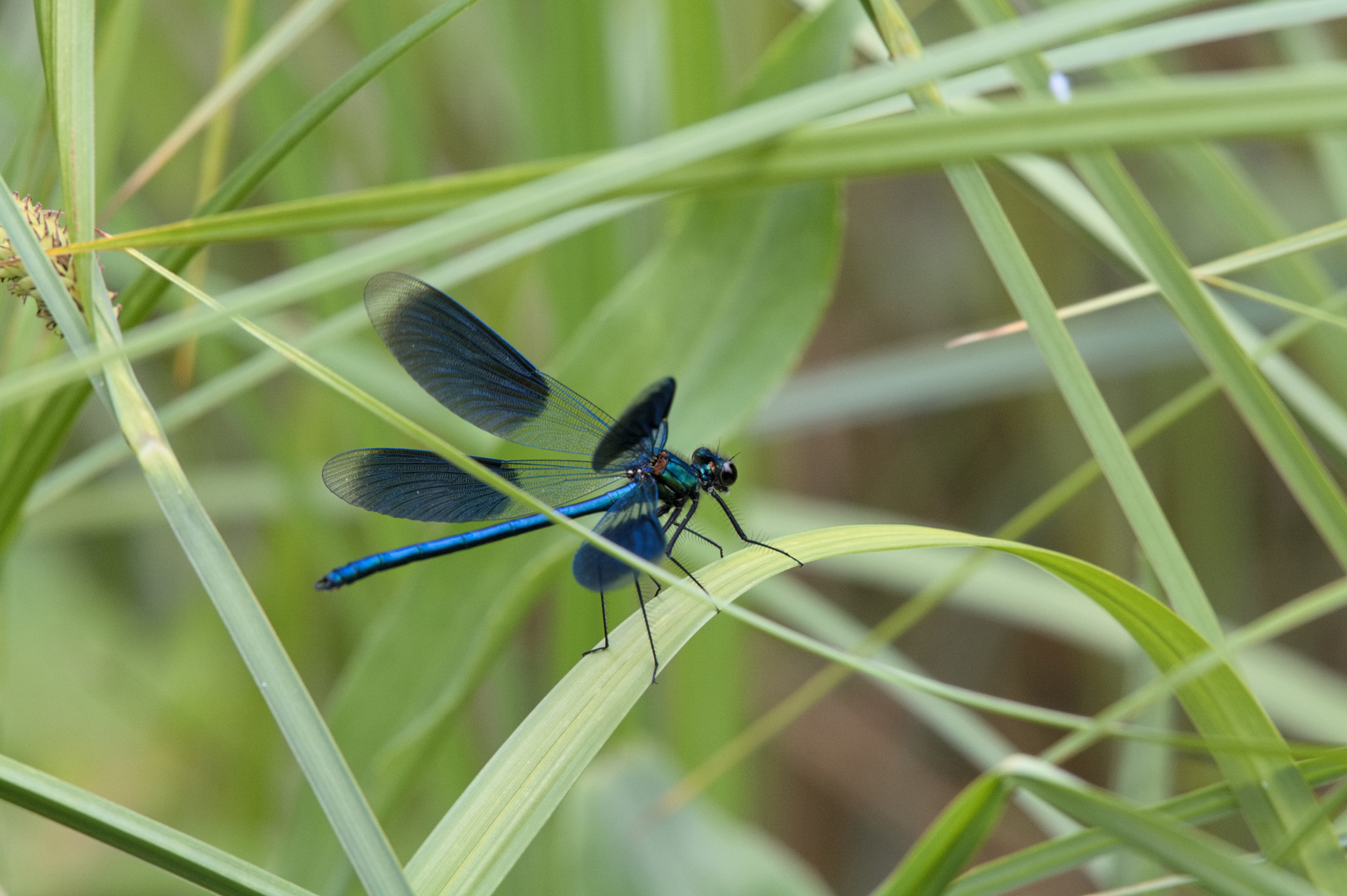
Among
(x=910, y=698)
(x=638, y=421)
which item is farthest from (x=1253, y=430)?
(x=910, y=698)

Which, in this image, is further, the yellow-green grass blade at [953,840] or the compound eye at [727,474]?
the compound eye at [727,474]

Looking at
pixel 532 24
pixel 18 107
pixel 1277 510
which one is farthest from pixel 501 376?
pixel 1277 510

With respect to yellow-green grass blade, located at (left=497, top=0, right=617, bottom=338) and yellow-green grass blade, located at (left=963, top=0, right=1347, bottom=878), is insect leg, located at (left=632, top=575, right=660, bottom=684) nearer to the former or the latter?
yellow-green grass blade, located at (left=963, top=0, right=1347, bottom=878)

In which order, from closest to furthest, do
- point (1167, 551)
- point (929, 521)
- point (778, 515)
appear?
1. point (1167, 551)
2. point (778, 515)
3. point (929, 521)

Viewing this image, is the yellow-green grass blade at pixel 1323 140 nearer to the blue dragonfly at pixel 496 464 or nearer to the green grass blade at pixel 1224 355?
the green grass blade at pixel 1224 355

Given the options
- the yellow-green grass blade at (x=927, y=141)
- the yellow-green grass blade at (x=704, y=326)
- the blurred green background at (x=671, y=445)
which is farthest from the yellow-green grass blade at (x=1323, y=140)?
the yellow-green grass blade at (x=927, y=141)

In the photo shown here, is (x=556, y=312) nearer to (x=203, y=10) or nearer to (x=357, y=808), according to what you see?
(x=357, y=808)
